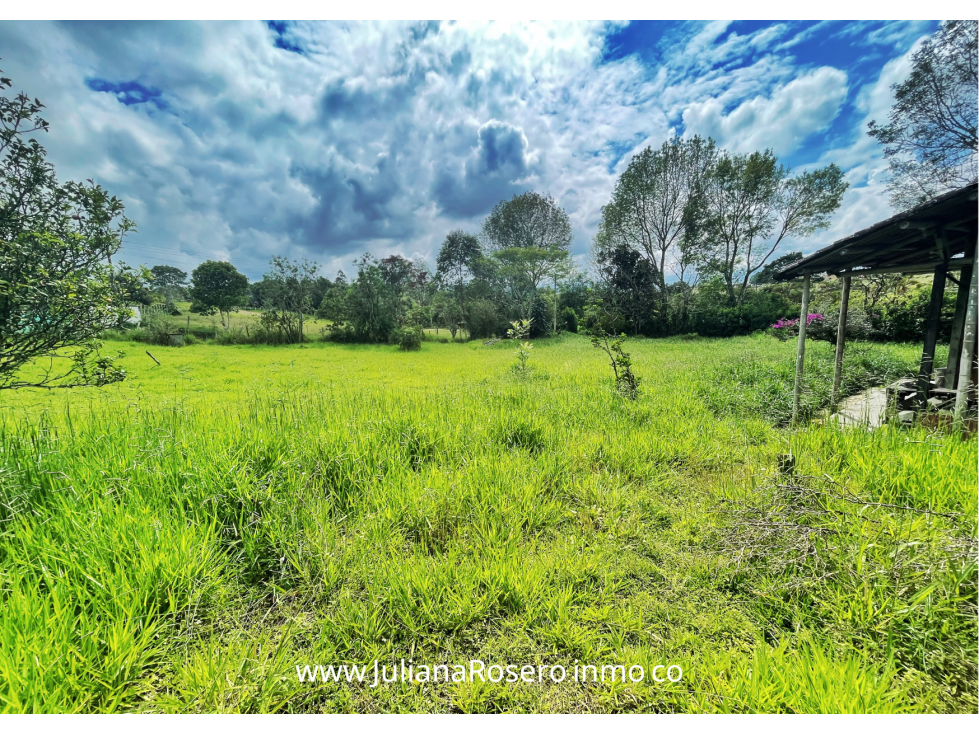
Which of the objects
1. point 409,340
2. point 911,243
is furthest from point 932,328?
point 409,340

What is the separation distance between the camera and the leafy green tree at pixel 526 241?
24797 millimetres

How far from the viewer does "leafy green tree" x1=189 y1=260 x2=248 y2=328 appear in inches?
848

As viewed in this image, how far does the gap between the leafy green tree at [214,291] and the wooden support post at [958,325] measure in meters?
29.0

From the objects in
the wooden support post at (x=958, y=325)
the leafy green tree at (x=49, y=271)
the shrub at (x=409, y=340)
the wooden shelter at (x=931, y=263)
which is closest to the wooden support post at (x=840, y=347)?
the wooden shelter at (x=931, y=263)

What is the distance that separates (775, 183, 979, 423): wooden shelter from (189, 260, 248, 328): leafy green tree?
2760cm

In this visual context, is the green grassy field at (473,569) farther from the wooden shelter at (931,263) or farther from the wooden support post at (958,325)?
the wooden support post at (958,325)

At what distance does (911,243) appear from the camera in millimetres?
4512

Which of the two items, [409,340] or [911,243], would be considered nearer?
[911,243]

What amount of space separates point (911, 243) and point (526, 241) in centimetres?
2533

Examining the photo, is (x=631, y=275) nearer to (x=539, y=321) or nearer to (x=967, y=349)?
(x=539, y=321)

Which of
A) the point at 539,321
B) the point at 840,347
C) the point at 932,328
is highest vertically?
the point at 539,321

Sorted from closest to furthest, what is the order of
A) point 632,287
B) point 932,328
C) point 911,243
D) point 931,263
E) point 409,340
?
1. point 911,243
2. point 931,263
3. point 932,328
4. point 409,340
5. point 632,287

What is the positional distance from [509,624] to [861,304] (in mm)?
20153

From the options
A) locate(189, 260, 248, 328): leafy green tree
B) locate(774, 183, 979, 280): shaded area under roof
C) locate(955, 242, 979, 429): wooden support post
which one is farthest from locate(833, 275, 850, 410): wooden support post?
locate(189, 260, 248, 328): leafy green tree
